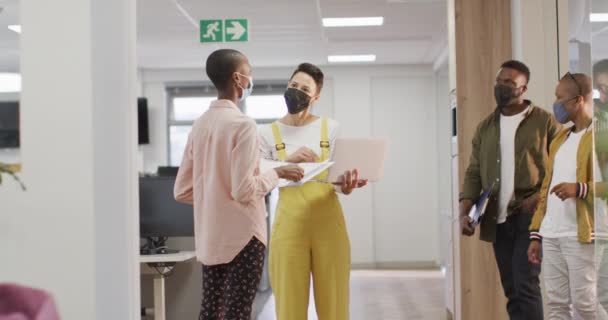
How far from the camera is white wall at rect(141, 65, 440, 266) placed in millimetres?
10641

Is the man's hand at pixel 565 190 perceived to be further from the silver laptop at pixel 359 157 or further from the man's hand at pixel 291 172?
the man's hand at pixel 291 172

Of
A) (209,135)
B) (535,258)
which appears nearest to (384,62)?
(535,258)

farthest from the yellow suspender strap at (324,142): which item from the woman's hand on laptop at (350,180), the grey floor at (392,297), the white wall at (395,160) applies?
the white wall at (395,160)

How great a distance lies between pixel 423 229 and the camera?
34.9 ft

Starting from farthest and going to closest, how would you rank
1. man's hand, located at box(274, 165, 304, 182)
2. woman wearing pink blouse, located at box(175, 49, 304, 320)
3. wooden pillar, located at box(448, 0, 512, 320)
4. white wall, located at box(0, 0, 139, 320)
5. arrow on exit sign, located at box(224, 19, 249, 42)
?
arrow on exit sign, located at box(224, 19, 249, 42), wooden pillar, located at box(448, 0, 512, 320), man's hand, located at box(274, 165, 304, 182), woman wearing pink blouse, located at box(175, 49, 304, 320), white wall, located at box(0, 0, 139, 320)

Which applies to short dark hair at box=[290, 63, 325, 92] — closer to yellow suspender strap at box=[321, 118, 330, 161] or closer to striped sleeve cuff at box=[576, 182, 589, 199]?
yellow suspender strap at box=[321, 118, 330, 161]

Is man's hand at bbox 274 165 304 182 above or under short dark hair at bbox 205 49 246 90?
under

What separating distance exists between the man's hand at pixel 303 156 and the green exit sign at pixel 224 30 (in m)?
3.58

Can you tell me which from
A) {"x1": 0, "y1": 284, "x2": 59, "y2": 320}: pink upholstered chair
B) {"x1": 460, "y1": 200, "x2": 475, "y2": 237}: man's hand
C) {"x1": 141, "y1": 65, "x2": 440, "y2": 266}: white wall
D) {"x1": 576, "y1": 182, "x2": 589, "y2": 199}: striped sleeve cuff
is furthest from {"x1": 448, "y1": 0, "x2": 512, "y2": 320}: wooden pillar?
{"x1": 141, "y1": 65, "x2": 440, "y2": 266}: white wall

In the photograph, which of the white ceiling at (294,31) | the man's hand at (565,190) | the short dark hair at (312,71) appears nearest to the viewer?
the man's hand at (565,190)

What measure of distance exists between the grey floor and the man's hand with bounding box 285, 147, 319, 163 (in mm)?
3118

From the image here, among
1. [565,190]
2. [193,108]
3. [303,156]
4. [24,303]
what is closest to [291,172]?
[303,156]

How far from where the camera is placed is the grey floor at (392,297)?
21.0 feet

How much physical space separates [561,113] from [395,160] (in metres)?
7.48
